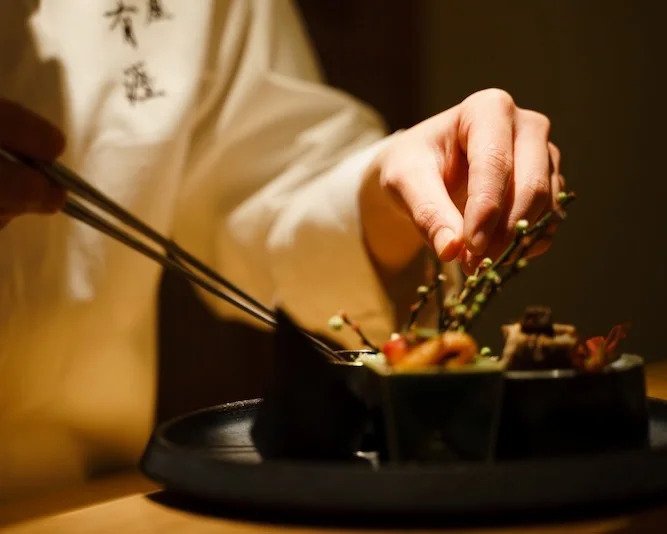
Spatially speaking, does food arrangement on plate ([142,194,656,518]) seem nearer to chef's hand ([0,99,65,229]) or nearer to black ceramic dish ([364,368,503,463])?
black ceramic dish ([364,368,503,463])

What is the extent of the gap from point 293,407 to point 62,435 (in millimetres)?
678

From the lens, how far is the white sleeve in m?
1.30

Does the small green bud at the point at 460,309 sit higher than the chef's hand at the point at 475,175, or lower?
lower

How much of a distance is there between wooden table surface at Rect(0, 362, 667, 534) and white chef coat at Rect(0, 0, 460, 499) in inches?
18.4

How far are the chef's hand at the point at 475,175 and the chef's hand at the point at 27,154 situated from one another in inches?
11.9

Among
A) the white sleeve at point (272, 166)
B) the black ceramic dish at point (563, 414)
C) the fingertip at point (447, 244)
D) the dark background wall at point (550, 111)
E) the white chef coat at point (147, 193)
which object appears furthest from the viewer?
the dark background wall at point (550, 111)

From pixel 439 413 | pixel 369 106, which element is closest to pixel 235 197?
pixel 369 106

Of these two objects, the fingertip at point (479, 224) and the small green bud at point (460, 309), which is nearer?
the small green bud at point (460, 309)

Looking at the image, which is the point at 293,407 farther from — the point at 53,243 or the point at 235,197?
the point at 235,197

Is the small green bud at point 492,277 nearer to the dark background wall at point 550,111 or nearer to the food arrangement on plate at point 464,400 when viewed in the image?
the food arrangement on plate at point 464,400

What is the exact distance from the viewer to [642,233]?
245 centimetres

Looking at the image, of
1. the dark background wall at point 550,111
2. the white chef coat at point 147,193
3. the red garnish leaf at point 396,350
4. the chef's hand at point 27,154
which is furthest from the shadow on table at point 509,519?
the dark background wall at point 550,111

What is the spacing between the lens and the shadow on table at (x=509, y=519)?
1.48 ft

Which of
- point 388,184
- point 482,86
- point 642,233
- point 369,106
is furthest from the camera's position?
point 642,233
